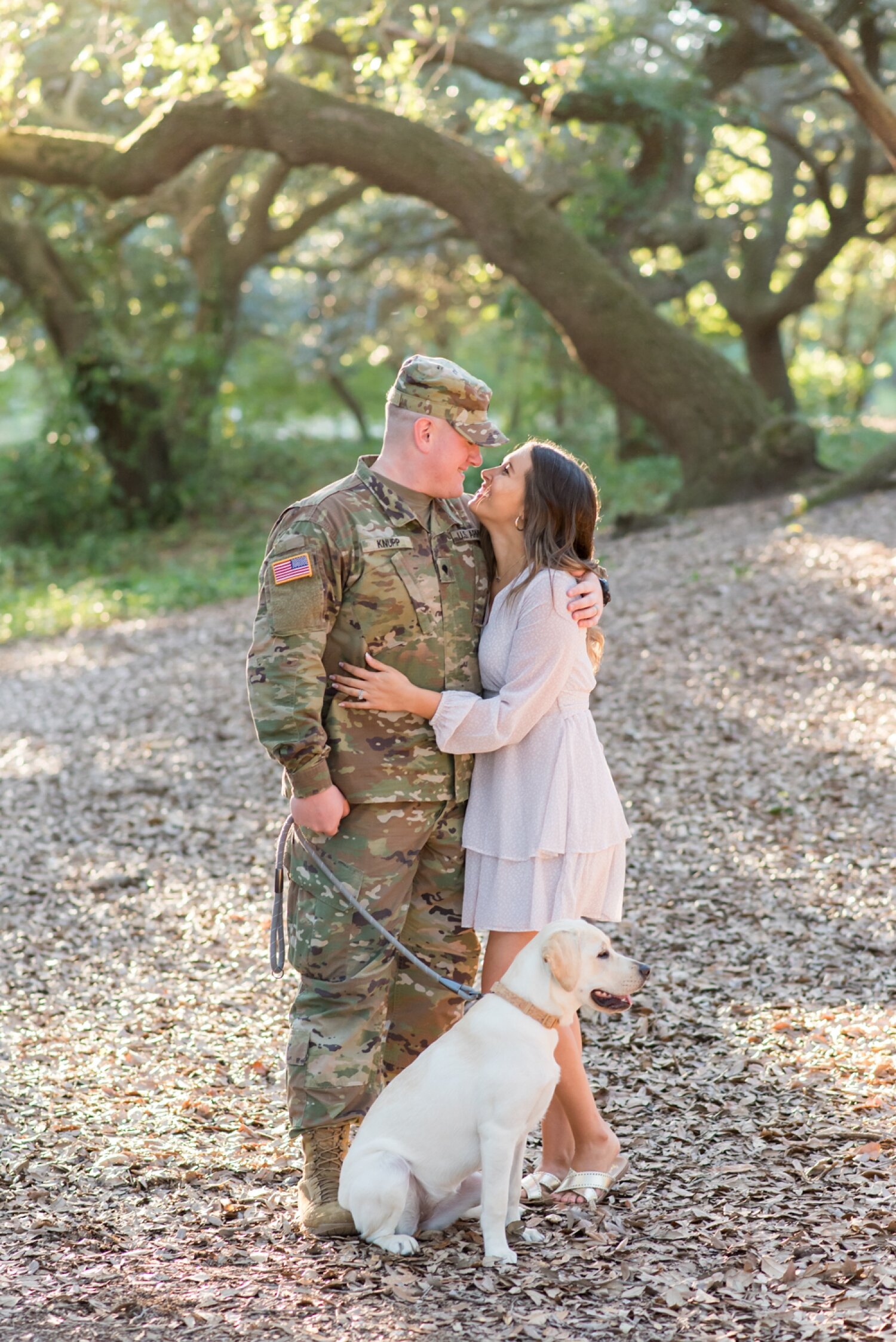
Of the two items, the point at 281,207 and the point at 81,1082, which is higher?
the point at 281,207

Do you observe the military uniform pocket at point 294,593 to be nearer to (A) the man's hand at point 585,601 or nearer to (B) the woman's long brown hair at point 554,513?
(B) the woman's long brown hair at point 554,513

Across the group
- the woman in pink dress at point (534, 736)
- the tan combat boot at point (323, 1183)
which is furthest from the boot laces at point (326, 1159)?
the woman in pink dress at point (534, 736)

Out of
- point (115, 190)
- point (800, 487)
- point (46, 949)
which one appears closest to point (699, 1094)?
point (46, 949)

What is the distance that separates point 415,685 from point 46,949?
136 inches

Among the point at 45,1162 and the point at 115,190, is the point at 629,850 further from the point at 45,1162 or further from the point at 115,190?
the point at 115,190

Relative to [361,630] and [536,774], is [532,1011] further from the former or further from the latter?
[361,630]

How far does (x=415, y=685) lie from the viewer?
A: 391cm

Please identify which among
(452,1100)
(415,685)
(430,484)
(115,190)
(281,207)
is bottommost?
(452,1100)

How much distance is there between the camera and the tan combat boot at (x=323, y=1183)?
3.77 metres

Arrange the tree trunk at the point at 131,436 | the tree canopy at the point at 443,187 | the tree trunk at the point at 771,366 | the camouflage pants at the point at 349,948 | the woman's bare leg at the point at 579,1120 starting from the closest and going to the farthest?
the camouflage pants at the point at 349,948, the woman's bare leg at the point at 579,1120, the tree canopy at the point at 443,187, the tree trunk at the point at 771,366, the tree trunk at the point at 131,436

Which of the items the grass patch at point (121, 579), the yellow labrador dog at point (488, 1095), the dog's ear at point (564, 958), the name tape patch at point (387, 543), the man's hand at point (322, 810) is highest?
the name tape patch at point (387, 543)

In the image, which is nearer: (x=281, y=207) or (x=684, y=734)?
(x=684, y=734)

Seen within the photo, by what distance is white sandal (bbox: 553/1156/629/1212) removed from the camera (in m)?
3.94

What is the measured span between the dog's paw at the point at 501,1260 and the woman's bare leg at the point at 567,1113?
0.48 meters
